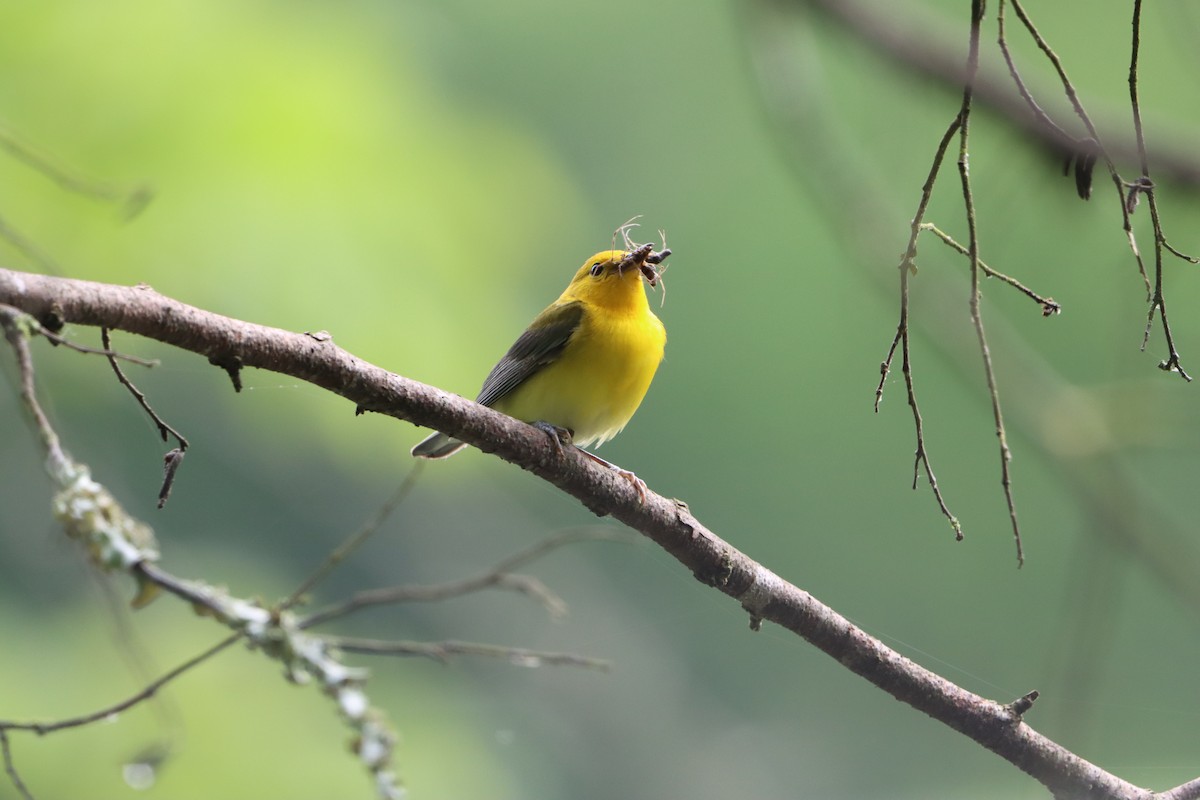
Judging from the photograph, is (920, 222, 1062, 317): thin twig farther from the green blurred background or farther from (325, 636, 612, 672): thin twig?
(325, 636, 612, 672): thin twig

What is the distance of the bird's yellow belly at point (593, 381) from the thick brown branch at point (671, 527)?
116cm

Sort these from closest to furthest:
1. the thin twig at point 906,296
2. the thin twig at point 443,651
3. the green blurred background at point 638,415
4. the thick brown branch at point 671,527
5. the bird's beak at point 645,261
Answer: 1. the thin twig at point 906,296
2. the thick brown branch at point 671,527
3. the thin twig at point 443,651
4. the bird's beak at point 645,261
5. the green blurred background at point 638,415

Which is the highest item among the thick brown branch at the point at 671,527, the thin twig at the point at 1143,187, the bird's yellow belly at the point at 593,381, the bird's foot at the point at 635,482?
the bird's yellow belly at the point at 593,381

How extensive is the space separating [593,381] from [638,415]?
23.8ft

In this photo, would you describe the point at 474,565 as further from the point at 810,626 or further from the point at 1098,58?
the point at 810,626

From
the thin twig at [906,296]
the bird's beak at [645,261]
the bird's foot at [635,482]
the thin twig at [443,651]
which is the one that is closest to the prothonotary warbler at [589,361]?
the bird's beak at [645,261]

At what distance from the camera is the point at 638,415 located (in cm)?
1097

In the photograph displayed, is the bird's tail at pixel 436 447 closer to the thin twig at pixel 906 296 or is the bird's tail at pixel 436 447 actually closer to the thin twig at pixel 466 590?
the thin twig at pixel 466 590

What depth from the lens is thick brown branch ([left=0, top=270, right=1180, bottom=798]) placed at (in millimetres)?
1936

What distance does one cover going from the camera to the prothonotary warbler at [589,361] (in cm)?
374

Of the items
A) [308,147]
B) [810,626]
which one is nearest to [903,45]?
[810,626]

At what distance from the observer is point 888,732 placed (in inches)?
327

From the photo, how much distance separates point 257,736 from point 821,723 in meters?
4.68

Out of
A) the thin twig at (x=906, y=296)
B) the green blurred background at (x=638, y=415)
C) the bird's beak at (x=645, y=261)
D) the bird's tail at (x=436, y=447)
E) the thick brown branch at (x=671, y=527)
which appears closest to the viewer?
the thin twig at (x=906, y=296)
